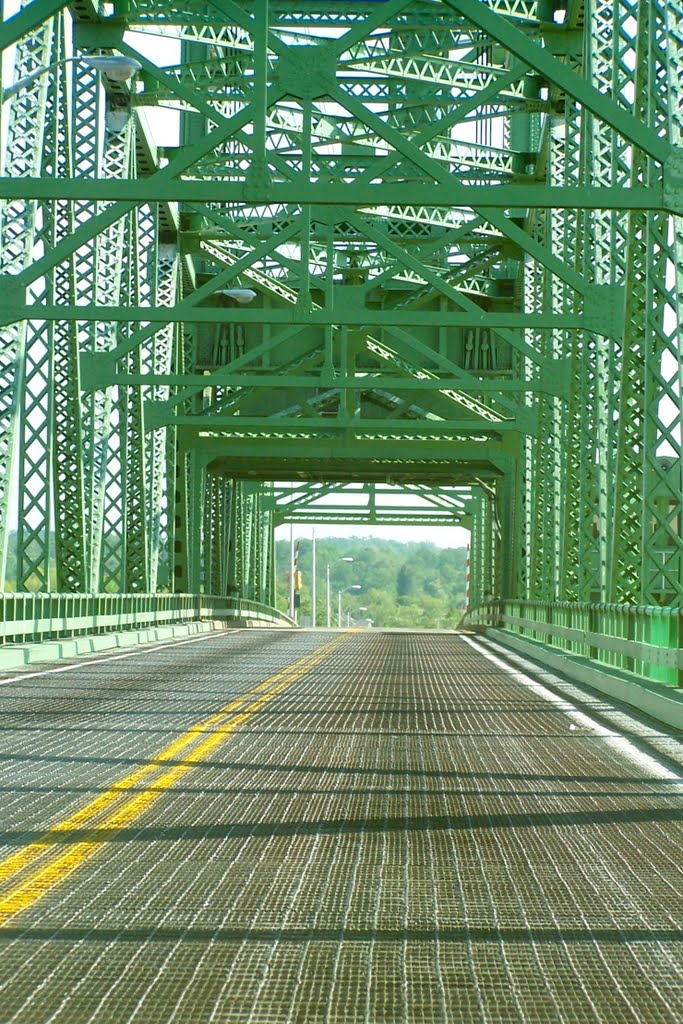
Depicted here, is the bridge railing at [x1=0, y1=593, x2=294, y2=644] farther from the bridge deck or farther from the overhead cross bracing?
the bridge deck

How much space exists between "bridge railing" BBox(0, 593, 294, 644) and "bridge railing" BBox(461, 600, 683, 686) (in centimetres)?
740

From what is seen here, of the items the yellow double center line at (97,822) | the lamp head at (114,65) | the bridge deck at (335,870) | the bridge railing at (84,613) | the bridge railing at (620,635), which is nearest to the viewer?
the bridge deck at (335,870)

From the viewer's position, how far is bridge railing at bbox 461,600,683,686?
49.1ft

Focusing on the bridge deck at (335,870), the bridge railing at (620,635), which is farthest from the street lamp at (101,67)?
the bridge deck at (335,870)

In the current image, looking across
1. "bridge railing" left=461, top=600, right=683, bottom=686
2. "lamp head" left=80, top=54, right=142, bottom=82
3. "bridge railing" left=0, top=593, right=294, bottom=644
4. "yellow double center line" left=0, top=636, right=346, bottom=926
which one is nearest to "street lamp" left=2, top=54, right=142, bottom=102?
"lamp head" left=80, top=54, right=142, bottom=82

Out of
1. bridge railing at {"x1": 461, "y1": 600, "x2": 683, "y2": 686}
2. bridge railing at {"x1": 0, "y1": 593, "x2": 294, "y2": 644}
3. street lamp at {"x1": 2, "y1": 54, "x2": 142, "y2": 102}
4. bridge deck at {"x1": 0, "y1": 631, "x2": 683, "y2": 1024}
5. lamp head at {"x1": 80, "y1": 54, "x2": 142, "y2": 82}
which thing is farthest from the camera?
bridge railing at {"x1": 0, "y1": 593, "x2": 294, "y2": 644}

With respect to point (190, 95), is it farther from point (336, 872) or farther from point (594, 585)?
point (336, 872)

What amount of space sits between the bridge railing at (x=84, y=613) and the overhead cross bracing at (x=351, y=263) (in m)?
0.72

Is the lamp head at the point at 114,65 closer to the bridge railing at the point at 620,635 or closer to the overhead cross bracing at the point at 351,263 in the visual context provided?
the overhead cross bracing at the point at 351,263

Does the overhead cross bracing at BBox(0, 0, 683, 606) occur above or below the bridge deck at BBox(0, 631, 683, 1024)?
above

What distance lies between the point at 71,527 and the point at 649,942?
22.2 m

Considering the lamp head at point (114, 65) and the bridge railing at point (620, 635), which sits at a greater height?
the lamp head at point (114, 65)

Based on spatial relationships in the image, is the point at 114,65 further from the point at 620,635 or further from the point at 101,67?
the point at 620,635

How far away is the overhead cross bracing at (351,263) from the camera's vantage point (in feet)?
57.5
